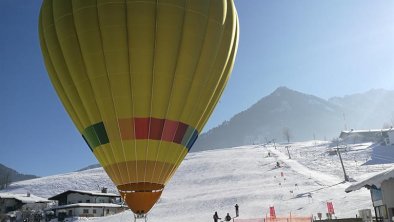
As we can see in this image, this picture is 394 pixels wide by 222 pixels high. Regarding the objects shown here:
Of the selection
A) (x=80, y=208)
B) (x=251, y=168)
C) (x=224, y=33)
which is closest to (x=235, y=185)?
(x=251, y=168)

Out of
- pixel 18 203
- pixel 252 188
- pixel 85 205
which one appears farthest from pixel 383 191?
pixel 18 203

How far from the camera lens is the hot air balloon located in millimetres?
16281

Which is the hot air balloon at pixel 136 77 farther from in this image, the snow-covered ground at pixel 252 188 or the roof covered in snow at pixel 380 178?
the snow-covered ground at pixel 252 188

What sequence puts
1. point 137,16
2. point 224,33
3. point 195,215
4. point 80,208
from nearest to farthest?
point 137,16 → point 224,33 → point 195,215 → point 80,208

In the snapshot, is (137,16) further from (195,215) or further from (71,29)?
(195,215)

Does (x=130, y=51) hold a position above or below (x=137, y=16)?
below

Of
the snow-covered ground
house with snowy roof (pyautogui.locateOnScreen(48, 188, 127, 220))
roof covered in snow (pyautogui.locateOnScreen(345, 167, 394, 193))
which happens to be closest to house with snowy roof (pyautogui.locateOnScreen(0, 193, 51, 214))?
house with snowy roof (pyautogui.locateOnScreen(48, 188, 127, 220))

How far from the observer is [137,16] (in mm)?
16250

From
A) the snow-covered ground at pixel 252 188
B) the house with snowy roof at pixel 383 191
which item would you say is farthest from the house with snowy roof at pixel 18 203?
the house with snowy roof at pixel 383 191

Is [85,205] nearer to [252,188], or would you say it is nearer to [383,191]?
[252,188]

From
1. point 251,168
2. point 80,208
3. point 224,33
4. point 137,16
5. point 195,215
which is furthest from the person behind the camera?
point 251,168

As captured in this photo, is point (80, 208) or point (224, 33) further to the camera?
point (80, 208)

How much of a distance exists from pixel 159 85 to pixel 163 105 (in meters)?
0.86

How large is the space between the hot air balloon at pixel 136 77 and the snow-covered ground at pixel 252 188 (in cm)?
1843
